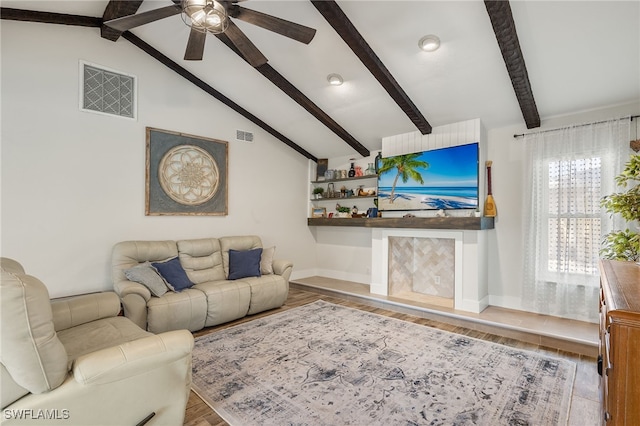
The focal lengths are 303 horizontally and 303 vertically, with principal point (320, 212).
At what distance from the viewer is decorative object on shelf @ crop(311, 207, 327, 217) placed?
19.9ft

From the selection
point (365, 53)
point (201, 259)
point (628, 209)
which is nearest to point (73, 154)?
point (201, 259)

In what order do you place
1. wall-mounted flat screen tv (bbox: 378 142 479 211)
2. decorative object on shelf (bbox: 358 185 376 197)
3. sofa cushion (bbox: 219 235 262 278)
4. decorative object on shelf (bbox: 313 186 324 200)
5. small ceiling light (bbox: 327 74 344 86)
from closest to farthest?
small ceiling light (bbox: 327 74 344 86) < wall-mounted flat screen tv (bbox: 378 142 479 211) < sofa cushion (bbox: 219 235 262 278) < decorative object on shelf (bbox: 358 185 376 197) < decorative object on shelf (bbox: 313 186 324 200)

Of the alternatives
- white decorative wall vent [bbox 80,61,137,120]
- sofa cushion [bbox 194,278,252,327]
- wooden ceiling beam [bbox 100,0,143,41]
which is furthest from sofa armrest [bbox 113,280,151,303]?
wooden ceiling beam [bbox 100,0,143,41]

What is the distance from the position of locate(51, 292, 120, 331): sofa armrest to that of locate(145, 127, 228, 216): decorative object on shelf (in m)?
1.67

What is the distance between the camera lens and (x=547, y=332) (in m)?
3.16

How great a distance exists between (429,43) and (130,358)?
350 centimetres

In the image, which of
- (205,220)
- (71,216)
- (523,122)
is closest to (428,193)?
(523,122)

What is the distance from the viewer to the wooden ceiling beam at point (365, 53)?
277 centimetres

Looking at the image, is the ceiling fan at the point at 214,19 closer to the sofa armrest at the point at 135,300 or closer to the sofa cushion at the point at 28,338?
the sofa cushion at the point at 28,338

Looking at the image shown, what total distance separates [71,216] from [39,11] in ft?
7.06

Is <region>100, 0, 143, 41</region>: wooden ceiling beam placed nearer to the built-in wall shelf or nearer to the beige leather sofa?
the beige leather sofa

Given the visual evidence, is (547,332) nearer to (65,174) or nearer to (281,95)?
(281,95)

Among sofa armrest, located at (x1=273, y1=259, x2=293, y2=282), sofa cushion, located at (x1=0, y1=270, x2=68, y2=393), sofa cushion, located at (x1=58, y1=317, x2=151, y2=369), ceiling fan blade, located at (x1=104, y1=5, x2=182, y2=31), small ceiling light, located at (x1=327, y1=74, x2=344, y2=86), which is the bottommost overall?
sofa cushion, located at (x1=58, y1=317, x2=151, y2=369)

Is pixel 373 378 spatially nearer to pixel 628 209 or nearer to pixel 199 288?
pixel 199 288
